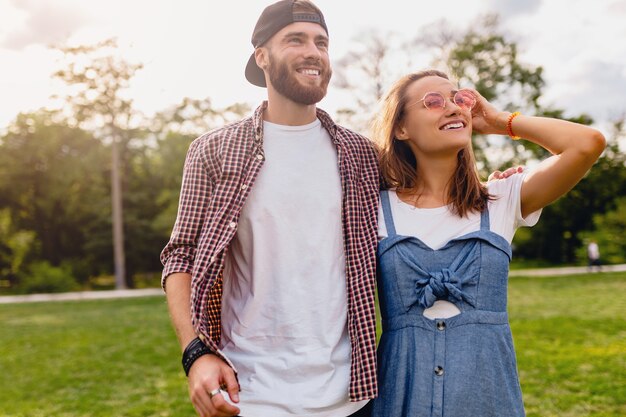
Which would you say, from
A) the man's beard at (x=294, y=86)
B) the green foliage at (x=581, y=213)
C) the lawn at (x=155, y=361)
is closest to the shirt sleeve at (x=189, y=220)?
the man's beard at (x=294, y=86)

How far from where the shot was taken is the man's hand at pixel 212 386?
2.03 meters

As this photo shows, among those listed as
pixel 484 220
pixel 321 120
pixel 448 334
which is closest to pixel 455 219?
pixel 484 220

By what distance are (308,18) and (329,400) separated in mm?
1542

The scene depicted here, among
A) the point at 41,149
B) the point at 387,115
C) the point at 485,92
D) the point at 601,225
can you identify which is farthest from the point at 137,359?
the point at 601,225

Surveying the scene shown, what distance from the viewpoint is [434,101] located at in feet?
8.66

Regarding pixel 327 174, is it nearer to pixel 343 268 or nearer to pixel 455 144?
pixel 343 268

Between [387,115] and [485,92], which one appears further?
[485,92]

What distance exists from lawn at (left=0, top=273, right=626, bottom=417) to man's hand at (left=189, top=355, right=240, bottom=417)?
492cm

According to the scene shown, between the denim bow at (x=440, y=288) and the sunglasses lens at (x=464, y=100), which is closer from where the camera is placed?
the denim bow at (x=440, y=288)

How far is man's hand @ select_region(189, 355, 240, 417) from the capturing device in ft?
6.66

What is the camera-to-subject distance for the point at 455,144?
2.59 m

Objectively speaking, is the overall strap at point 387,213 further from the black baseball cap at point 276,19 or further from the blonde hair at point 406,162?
the black baseball cap at point 276,19

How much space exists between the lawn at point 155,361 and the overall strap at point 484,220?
4369mm

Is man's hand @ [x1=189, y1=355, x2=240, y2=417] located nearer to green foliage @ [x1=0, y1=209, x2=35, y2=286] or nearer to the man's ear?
the man's ear
